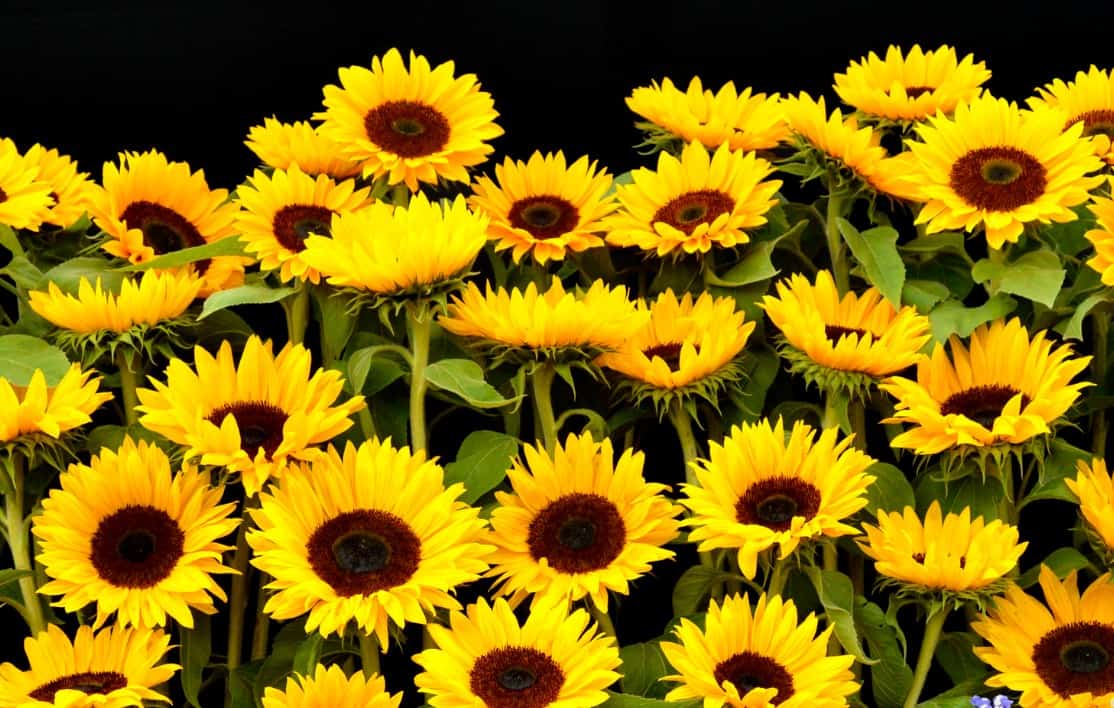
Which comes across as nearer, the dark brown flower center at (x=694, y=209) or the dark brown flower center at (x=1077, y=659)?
the dark brown flower center at (x=1077, y=659)

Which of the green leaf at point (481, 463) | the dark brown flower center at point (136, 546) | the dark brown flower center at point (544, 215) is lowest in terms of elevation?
the dark brown flower center at point (136, 546)

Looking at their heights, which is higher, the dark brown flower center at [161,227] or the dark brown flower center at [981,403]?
the dark brown flower center at [161,227]

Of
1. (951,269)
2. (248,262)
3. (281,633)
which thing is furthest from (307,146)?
(951,269)

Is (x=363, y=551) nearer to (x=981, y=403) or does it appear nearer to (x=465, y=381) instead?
(x=465, y=381)

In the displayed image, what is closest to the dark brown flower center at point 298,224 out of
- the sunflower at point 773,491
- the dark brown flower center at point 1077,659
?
the sunflower at point 773,491

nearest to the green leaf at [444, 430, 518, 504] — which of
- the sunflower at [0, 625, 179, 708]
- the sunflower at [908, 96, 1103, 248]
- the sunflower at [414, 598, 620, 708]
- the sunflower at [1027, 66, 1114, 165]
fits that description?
the sunflower at [414, 598, 620, 708]

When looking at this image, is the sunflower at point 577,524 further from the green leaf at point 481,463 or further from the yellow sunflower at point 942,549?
the yellow sunflower at point 942,549

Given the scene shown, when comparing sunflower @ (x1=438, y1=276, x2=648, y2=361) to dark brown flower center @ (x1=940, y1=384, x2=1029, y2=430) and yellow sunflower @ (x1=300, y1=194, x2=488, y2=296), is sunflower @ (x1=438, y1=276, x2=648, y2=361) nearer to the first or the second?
yellow sunflower @ (x1=300, y1=194, x2=488, y2=296)

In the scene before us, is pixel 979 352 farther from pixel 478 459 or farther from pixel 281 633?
pixel 281 633
